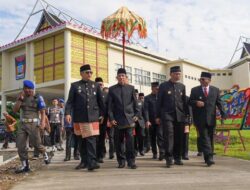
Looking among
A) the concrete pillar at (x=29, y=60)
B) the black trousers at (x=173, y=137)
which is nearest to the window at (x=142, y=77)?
the concrete pillar at (x=29, y=60)

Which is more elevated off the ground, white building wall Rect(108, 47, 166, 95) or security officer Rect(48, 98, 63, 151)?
white building wall Rect(108, 47, 166, 95)

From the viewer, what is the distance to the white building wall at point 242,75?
5406 cm

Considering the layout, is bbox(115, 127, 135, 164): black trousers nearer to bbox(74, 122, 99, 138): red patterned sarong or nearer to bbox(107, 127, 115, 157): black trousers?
bbox(74, 122, 99, 138): red patterned sarong

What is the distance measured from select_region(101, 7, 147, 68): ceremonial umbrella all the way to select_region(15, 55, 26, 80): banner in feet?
80.8

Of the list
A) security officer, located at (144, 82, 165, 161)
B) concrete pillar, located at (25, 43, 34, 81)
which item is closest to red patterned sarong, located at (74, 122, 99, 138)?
security officer, located at (144, 82, 165, 161)

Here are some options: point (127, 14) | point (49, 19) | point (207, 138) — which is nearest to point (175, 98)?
point (207, 138)

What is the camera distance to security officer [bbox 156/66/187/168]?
7.62 meters

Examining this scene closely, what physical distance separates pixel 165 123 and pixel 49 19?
3678 centimetres

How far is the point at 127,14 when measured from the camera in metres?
17.9

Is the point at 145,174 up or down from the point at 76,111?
down

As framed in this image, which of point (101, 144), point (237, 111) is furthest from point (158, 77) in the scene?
point (101, 144)

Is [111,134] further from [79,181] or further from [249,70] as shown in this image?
[249,70]

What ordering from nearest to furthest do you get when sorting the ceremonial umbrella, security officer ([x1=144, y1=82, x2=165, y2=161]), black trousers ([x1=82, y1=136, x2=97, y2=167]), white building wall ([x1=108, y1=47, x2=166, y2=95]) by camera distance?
black trousers ([x1=82, y1=136, x2=97, y2=167]) → security officer ([x1=144, y1=82, x2=165, y2=161]) → the ceremonial umbrella → white building wall ([x1=108, y1=47, x2=166, y2=95])

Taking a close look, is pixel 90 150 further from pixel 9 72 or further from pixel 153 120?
pixel 9 72
